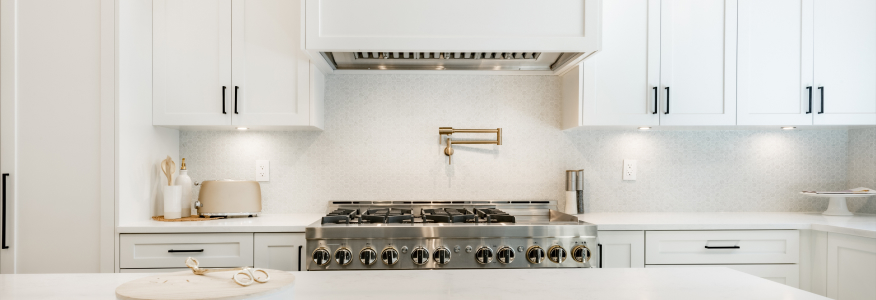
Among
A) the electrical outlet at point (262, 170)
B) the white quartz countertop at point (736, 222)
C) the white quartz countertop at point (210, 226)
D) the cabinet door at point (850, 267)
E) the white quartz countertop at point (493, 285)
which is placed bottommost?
the cabinet door at point (850, 267)

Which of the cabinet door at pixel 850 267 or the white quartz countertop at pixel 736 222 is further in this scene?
the white quartz countertop at pixel 736 222

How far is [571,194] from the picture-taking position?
8.85 feet

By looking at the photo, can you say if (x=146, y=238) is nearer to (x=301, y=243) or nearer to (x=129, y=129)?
(x=129, y=129)

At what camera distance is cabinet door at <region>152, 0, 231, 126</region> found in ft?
7.88

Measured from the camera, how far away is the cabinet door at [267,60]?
240cm

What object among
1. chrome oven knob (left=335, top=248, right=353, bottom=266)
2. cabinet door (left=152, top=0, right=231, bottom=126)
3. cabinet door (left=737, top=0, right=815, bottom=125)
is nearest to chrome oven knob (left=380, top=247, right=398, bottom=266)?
chrome oven knob (left=335, top=248, right=353, bottom=266)

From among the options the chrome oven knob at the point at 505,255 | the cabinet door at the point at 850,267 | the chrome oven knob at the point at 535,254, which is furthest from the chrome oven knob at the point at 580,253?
the cabinet door at the point at 850,267

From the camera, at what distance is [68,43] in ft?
7.11

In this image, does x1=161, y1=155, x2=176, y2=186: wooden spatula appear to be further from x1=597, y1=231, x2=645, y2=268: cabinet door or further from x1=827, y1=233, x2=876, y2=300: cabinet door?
x1=827, y1=233, x2=876, y2=300: cabinet door

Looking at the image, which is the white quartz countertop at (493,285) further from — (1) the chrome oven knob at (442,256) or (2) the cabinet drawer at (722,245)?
(2) the cabinet drawer at (722,245)

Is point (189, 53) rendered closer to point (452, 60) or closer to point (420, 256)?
point (452, 60)

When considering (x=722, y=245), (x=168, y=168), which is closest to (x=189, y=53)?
(x=168, y=168)

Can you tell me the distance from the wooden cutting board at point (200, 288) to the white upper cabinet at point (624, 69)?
2.01 meters

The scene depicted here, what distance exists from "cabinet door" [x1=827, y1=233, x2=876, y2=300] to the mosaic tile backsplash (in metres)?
0.70
